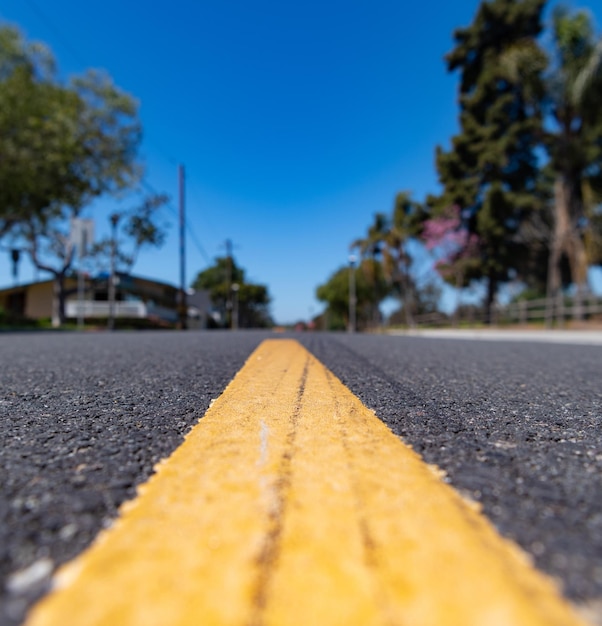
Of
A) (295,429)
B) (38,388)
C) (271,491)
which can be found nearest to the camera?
(271,491)

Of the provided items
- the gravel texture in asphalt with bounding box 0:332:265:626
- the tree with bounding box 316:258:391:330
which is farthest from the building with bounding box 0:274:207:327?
the gravel texture in asphalt with bounding box 0:332:265:626

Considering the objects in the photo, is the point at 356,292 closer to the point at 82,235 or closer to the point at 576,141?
the point at 576,141

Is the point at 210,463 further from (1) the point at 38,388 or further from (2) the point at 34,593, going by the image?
(1) the point at 38,388

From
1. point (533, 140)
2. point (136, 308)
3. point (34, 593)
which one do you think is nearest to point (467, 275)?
point (533, 140)

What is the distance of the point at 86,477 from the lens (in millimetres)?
932

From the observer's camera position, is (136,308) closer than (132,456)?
No

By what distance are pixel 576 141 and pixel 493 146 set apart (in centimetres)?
401

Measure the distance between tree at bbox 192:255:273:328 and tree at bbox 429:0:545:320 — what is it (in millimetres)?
34578

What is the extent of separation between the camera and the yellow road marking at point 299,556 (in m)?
0.52

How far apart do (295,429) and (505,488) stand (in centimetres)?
63

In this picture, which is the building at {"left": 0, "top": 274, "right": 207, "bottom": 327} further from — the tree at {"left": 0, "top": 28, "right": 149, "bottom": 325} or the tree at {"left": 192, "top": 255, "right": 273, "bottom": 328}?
the tree at {"left": 192, "top": 255, "right": 273, "bottom": 328}

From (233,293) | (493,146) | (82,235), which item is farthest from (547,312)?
(233,293)

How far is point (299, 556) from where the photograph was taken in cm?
62

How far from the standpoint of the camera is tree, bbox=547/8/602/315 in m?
13.5
